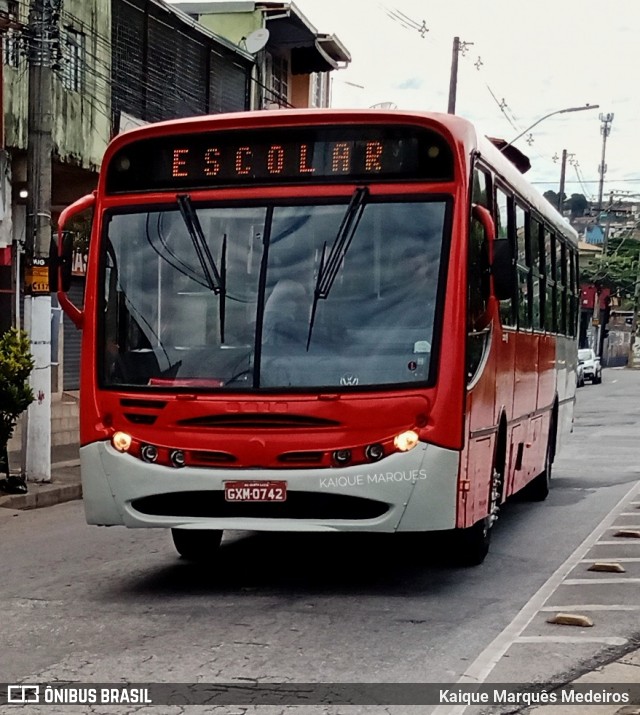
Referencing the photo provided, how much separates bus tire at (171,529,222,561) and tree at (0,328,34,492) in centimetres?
448

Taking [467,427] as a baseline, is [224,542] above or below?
below

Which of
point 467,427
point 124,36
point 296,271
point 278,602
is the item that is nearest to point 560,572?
point 467,427

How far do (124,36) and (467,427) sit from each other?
17.0 m

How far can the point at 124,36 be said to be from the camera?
78.1 feet

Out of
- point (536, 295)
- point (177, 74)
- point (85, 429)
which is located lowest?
point (85, 429)

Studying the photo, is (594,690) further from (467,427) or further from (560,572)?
(560,572)

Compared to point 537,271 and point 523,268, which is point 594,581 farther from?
point 537,271

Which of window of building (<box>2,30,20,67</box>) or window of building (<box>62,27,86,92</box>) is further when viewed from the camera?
window of building (<box>62,27,86,92</box>)

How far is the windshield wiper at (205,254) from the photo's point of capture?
Answer: 847 centimetres

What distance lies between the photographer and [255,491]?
26.9ft

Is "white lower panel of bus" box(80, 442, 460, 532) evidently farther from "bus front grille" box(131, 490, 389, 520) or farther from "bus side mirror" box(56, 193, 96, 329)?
"bus side mirror" box(56, 193, 96, 329)

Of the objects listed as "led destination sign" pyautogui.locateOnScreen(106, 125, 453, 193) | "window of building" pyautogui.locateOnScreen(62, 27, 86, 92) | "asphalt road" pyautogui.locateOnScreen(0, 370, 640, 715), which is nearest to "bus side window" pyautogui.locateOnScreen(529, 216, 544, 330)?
"asphalt road" pyautogui.locateOnScreen(0, 370, 640, 715)

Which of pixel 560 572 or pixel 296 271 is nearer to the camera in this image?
pixel 296 271

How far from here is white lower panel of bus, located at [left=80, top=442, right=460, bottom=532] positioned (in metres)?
8.10
